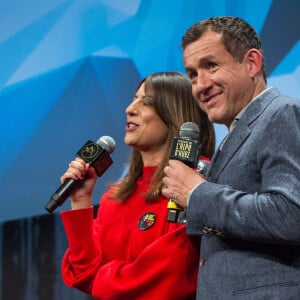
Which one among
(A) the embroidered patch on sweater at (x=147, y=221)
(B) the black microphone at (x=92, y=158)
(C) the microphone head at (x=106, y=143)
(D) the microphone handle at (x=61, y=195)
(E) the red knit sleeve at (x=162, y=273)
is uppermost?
(C) the microphone head at (x=106, y=143)

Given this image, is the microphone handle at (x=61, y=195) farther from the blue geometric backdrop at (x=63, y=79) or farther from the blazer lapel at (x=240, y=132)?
the blue geometric backdrop at (x=63, y=79)

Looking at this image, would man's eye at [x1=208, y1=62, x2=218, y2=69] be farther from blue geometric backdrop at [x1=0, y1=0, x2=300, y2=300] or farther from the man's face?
blue geometric backdrop at [x1=0, y1=0, x2=300, y2=300]

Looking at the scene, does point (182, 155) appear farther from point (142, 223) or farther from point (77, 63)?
point (77, 63)

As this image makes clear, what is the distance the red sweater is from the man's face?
17.1 inches

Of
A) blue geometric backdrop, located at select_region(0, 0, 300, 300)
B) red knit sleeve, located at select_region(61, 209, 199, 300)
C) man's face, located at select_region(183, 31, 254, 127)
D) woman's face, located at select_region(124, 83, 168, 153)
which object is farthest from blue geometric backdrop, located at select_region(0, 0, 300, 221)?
man's face, located at select_region(183, 31, 254, 127)

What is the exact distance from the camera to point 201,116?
1877 millimetres

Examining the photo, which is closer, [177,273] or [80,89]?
[177,273]

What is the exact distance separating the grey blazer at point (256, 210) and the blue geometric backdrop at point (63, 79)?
175 centimetres

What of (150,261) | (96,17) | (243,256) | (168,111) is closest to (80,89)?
(96,17)

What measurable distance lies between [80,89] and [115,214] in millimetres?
1447

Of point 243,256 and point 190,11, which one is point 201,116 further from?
point 190,11

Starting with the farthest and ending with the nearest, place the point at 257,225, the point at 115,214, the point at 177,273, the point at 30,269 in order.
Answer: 1. the point at 30,269
2. the point at 115,214
3. the point at 177,273
4. the point at 257,225

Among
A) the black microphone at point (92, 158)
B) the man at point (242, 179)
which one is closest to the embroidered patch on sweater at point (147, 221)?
the black microphone at point (92, 158)

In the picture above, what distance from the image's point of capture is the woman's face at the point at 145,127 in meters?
1.89
